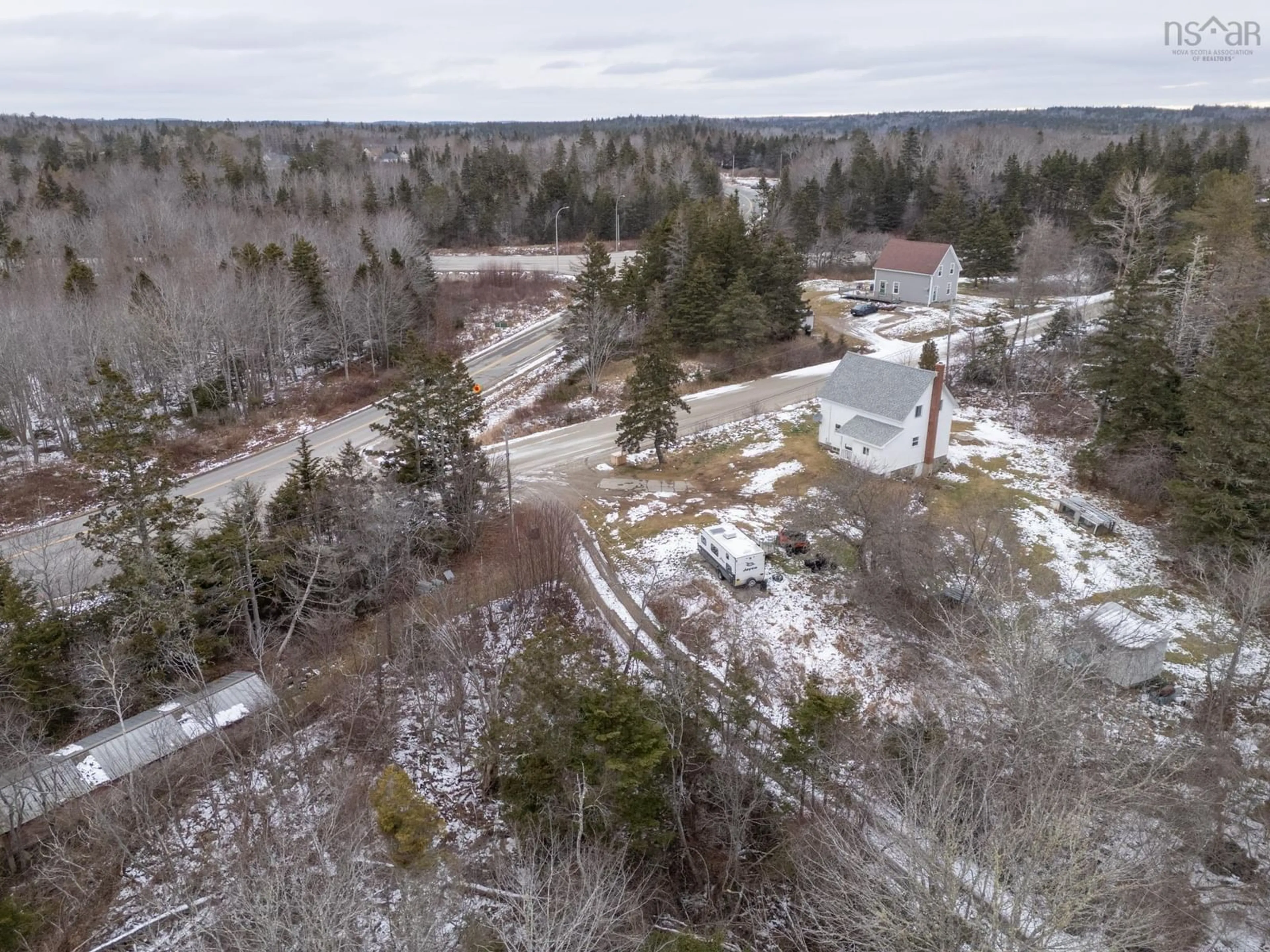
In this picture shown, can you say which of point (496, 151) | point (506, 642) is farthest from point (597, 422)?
point (496, 151)

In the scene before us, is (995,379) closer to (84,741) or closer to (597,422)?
(597,422)

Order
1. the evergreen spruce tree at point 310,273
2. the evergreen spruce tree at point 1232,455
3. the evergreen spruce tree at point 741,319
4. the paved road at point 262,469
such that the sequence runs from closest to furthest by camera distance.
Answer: the paved road at point 262,469 → the evergreen spruce tree at point 1232,455 → the evergreen spruce tree at point 741,319 → the evergreen spruce tree at point 310,273

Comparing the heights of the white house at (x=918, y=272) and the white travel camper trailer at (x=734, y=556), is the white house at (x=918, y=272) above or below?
above

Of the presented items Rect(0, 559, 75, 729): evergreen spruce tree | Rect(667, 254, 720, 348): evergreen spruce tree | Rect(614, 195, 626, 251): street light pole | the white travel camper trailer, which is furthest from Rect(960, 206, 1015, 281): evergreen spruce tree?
Rect(0, 559, 75, 729): evergreen spruce tree

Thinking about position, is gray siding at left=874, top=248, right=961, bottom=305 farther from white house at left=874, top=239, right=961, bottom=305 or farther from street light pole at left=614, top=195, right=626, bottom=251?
street light pole at left=614, top=195, right=626, bottom=251

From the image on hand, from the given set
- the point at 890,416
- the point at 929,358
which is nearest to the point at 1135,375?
the point at 929,358

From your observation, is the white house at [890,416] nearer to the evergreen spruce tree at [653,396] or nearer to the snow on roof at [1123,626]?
the evergreen spruce tree at [653,396]

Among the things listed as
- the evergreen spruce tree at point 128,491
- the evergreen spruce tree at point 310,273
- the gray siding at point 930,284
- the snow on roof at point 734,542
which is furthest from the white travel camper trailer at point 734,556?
the gray siding at point 930,284
